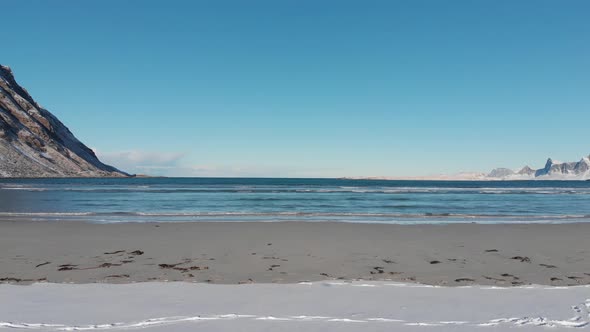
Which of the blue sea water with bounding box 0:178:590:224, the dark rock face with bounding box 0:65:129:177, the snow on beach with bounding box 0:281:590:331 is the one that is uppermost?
the dark rock face with bounding box 0:65:129:177

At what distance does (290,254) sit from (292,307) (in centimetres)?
532

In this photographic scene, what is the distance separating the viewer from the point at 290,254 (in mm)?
10680

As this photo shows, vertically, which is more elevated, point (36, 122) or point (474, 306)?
point (36, 122)

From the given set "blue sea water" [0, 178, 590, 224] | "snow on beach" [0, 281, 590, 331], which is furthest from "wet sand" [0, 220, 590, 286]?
"blue sea water" [0, 178, 590, 224]

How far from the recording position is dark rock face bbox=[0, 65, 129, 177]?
125188mm

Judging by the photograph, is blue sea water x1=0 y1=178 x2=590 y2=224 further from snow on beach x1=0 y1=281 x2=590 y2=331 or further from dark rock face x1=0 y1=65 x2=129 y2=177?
dark rock face x1=0 y1=65 x2=129 y2=177

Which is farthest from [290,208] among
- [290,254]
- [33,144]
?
[33,144]

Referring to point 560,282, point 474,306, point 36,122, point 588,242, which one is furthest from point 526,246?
point 36,122

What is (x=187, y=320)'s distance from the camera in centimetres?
482

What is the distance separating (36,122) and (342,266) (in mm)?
174205

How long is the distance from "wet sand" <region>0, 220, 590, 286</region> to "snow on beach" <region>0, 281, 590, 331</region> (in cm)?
123

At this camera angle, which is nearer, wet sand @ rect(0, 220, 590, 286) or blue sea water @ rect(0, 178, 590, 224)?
wet sand @ rect(0, 220, 590, 286)

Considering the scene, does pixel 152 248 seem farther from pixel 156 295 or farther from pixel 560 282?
pixel 560 282

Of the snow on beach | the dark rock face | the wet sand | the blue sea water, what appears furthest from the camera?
the dark rock face
